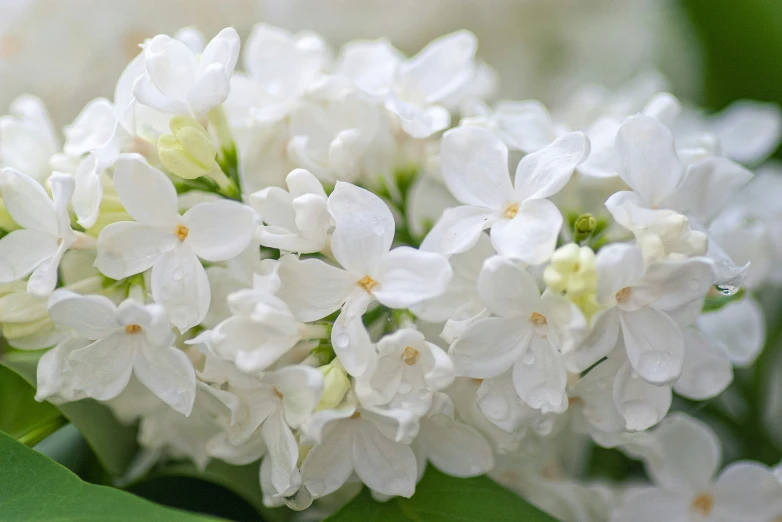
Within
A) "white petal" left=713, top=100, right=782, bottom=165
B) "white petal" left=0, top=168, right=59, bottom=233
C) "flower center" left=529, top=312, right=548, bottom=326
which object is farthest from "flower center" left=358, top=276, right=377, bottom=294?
"white petal" left=713, top=100, right=782, bottom=165

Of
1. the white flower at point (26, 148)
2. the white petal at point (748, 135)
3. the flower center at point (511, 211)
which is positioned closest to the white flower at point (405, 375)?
the flower center at point (511, 211)

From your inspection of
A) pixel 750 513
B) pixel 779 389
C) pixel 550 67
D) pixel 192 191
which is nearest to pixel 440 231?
pixel 192 191

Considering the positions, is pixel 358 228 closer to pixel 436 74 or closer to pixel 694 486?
pixel 436 74

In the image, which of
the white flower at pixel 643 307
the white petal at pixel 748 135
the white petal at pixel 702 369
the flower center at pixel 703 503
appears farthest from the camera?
the white petal at pixel 748 135

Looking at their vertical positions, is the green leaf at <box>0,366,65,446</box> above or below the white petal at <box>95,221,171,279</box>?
below

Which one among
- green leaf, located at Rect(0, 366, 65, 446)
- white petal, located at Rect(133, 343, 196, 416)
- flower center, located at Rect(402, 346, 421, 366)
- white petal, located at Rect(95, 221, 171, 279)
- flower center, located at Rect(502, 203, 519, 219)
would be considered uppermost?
flower center, located at Rect(502, 203, 519, 219)

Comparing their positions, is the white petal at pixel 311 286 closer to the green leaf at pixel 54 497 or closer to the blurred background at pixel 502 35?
the green leaf at pixel 54 497

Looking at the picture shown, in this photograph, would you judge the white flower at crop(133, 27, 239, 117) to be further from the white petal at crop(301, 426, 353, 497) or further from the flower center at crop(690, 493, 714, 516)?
the flower center at crop(690, 493, 714, 516)
